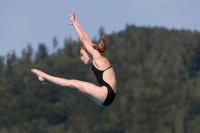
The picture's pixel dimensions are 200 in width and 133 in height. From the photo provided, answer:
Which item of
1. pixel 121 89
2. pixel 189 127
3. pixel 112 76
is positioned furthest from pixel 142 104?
pixel 112 76

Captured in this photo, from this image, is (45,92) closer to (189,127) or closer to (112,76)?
(189,127)

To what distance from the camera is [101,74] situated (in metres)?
25.2

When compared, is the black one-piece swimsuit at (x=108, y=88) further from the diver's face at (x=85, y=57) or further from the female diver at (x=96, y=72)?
the diver's face at (x=85, y=57)

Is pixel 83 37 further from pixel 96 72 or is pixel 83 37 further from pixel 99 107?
pixel 99 107

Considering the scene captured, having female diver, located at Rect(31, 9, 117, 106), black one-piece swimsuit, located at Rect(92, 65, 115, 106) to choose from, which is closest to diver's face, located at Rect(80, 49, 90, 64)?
female diver, located at Rect(31, 9, 117, 106)

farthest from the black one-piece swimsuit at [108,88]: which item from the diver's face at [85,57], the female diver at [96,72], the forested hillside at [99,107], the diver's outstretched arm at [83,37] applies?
the forested hillside at [99,107]

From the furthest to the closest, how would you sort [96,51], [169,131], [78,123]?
1. [78,123]
2. [169,131]
3. [96,51]

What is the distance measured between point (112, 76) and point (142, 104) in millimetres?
158191

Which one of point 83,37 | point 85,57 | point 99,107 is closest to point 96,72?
point 85,57

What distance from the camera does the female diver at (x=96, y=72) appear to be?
80.5 feet

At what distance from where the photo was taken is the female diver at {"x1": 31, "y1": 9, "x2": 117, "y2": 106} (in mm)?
24547

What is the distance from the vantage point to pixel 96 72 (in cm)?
2530

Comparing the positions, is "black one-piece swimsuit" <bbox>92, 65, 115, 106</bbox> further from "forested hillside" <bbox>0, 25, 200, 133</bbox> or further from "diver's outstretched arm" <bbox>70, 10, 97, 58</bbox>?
"forested hillside" <bbox>0, 25, 200, 133</bbox>

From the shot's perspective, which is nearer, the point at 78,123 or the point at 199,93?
the point at 78,123
